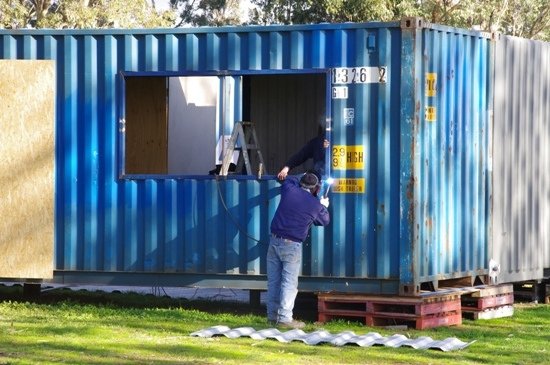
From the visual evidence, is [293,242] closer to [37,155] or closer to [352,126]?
[352,126]

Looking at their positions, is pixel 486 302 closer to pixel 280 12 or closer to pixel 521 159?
pixel 521 159

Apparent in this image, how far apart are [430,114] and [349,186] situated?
125 centimetres

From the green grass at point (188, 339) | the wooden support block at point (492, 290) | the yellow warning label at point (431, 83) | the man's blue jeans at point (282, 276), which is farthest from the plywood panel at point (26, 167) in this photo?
the wooden support block at point (492, 290)

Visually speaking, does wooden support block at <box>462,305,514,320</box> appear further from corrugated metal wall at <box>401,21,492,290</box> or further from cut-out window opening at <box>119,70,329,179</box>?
cut-out window opening at <box>119,70,329,179</box>

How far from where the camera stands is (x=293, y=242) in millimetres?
13672

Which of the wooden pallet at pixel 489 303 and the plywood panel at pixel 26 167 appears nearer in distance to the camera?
the wooden pallet at pixel 489 303

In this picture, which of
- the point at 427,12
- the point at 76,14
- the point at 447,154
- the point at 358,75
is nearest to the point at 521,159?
the point at 447,154

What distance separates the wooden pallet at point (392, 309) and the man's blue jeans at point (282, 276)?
0.57 metres

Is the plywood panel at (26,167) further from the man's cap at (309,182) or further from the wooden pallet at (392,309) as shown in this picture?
the wooden pallet at (392,309)

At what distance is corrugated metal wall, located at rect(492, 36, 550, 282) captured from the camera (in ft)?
50.9

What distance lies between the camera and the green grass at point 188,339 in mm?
10922

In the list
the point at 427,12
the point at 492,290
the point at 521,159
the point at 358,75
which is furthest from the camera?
the point at 427,12

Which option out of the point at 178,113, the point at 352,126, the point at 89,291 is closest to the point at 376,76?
the point at 352,126

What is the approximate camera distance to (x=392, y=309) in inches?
551
